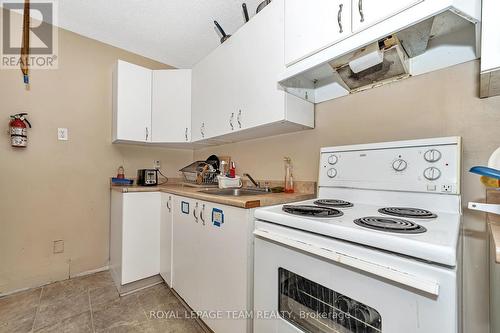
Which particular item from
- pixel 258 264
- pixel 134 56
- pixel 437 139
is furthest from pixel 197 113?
pixel 437 139

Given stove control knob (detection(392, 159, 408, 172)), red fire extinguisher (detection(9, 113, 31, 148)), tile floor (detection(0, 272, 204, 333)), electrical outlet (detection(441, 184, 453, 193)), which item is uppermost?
red fire extinguisher (detection(9, 113, 31, 148))

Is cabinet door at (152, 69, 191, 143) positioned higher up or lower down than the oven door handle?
higher up

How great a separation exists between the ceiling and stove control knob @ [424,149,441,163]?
162 cm

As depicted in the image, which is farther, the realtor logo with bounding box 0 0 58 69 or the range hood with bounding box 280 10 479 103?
the realtor logo with bounding box 0 0 58 69

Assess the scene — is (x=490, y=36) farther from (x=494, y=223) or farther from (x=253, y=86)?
(x=253, y=86)

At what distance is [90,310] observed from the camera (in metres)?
1.58

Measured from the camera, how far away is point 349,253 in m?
0.67

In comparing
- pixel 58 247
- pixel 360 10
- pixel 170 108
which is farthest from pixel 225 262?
pixel 58 247

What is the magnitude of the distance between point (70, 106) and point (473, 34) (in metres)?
2.96

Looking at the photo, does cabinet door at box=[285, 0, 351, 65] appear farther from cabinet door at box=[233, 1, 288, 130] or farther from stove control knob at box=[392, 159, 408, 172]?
stove control knob at box=[392, 159, 408, 172]

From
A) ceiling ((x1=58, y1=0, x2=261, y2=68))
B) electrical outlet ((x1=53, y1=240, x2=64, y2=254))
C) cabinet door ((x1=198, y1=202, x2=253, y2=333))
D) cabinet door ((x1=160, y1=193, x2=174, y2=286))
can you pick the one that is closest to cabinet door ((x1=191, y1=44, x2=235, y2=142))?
ceiling ((x1=58, y1=0, x2=261, y2=68))

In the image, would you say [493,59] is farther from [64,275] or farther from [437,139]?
[64,275]

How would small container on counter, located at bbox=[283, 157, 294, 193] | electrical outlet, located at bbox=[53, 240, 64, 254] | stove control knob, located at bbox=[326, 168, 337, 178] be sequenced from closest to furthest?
stove control knob, located at bbox=[326, 168, 337, 178] → small container on counter, located at bbox=[283, 157, 294, 193] → electrical outlet, located at bbox=[53, 240, 64, 254]

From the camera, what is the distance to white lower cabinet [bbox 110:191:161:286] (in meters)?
1.78
